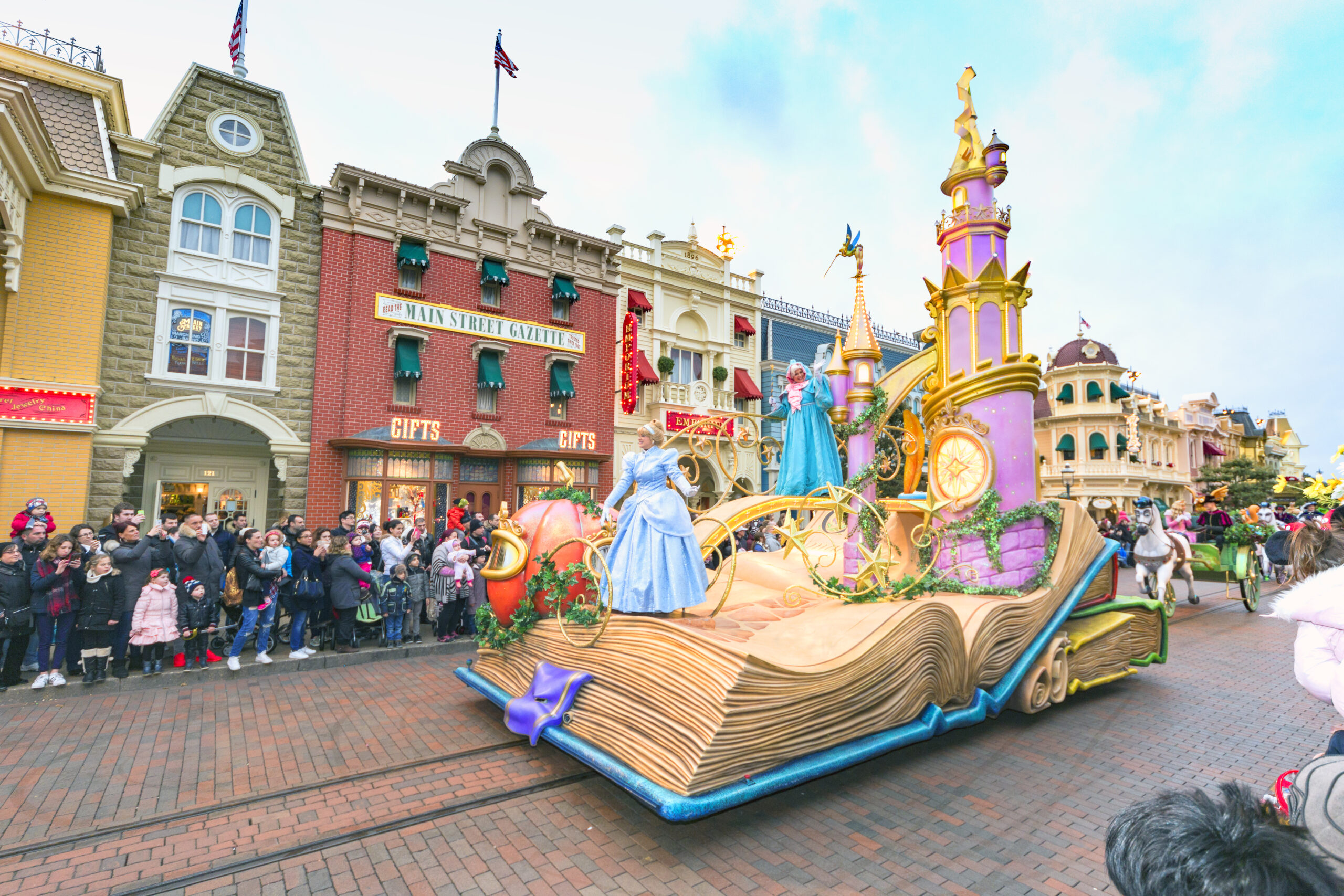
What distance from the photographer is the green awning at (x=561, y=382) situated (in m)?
19.8

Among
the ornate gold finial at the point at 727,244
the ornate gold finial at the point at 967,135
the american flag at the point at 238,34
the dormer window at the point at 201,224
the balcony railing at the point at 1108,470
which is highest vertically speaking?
the american flag at the point at 238,34

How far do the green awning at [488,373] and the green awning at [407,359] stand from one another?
175 cm

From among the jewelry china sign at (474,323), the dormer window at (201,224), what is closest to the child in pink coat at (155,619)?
the dormer window at (201,224)

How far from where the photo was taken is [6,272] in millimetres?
11734

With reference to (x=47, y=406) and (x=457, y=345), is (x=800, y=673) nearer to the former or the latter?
(x=47, y=406)

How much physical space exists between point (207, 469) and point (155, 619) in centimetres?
1101

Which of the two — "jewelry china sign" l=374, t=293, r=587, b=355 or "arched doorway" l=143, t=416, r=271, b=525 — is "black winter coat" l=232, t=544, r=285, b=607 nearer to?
"arched doorway" l=143, t=416, r=271, b=525

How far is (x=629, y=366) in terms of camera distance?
70.0 ft

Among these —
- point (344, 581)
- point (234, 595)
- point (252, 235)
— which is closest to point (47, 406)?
point (252, 235)

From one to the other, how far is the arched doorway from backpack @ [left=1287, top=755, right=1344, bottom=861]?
736 inches

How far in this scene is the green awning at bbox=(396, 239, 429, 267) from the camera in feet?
57.0

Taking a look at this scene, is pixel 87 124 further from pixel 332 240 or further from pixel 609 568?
pixel 609 568

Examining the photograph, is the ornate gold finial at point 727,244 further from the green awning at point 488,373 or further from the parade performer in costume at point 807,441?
the parade performer in costume at point 807,441

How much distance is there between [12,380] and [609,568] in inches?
541
